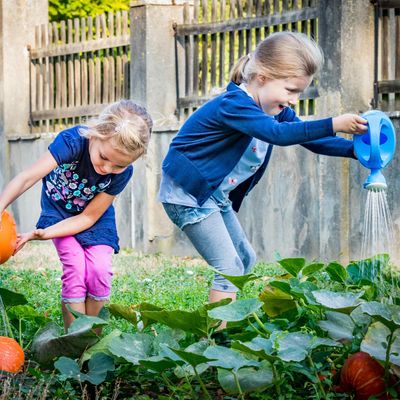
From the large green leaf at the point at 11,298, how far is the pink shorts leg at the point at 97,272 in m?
0.65

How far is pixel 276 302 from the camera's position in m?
3.56

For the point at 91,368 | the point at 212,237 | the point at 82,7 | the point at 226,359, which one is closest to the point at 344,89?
the point at 212,237

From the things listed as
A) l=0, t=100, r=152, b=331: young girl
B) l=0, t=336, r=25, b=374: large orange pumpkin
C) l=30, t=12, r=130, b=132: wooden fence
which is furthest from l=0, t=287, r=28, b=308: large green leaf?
l=30, t=12, r=130, b=132: wooden fence

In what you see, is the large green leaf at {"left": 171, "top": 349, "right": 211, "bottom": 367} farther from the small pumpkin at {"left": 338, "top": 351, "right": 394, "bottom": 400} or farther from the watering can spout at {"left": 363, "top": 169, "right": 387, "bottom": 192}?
the watering can spout at {"left": 363, "top": 169, "right": 387, "bottom": 192}

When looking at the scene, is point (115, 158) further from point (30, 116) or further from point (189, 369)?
point (30, 116)

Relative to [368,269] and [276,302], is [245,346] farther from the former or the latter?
[368,269]

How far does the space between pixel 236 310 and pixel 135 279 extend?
4.03m

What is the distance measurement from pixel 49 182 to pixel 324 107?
3.59 m

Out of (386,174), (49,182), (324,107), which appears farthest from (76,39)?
(49,182)

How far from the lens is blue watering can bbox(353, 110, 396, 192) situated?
3.80 metres

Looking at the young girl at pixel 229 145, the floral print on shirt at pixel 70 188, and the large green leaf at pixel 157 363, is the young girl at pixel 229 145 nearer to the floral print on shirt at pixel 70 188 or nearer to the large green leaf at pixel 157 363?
the floral print on shirt at pixel 70 188

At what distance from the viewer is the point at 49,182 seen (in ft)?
15.4

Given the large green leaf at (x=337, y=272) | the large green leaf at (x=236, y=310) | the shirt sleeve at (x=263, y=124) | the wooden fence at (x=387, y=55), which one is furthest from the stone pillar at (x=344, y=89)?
the large green leaf at (x=236, y=310)

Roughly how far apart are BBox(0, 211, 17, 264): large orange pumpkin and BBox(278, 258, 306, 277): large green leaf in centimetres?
121
